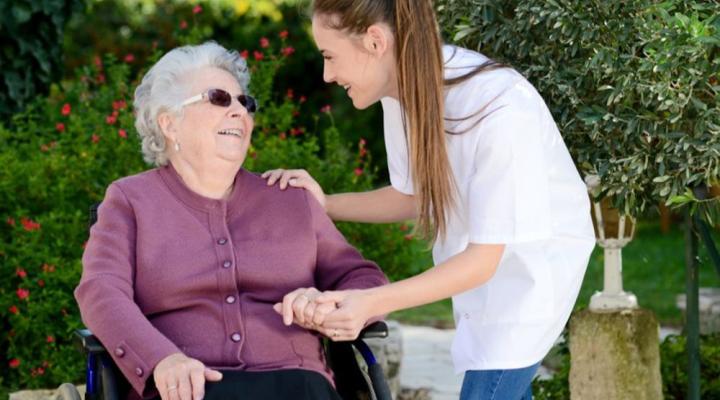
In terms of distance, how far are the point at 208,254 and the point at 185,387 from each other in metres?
0.43

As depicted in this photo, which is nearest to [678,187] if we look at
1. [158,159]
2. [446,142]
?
[446,142]

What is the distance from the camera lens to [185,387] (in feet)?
9.37

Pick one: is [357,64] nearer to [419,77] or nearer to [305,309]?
[419,77]

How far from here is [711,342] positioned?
5.16 meters

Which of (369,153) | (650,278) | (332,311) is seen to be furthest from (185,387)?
(650,278)

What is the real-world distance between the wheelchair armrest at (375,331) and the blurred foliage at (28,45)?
3.80m

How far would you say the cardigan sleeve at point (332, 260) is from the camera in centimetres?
333

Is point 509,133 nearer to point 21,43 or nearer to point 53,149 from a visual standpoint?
point 53,149

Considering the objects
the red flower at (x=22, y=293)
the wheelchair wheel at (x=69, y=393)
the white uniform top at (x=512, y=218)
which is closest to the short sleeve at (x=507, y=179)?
the white uniform top at (x=512, y=218)

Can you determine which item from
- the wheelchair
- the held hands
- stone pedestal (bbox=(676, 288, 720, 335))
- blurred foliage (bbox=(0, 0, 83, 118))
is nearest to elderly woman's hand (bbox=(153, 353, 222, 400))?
the wheelchair

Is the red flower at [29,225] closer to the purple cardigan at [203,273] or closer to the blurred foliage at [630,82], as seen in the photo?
the purple cardigan at [203,273]

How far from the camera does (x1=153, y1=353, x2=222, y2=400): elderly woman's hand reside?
286cm

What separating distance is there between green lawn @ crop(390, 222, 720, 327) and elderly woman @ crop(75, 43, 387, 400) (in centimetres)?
352

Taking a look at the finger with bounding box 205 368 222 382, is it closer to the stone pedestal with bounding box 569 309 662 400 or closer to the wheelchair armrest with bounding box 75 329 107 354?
the wheelchair armrest with bounding box 75 329 107 354
